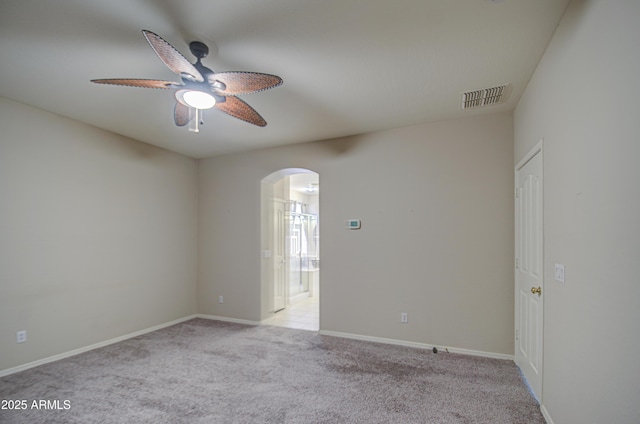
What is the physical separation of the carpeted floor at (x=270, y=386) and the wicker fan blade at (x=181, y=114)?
2364 millimetres

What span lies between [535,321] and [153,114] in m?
4.18

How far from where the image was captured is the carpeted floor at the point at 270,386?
7.58 feet

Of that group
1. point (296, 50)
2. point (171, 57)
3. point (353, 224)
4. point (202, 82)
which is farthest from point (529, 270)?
point (171, 57)

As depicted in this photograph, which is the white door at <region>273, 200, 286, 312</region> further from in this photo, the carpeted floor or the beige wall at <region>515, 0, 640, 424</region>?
the beige wall at <region>515, 0, 640, 424</region>

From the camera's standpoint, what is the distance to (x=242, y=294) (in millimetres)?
4836

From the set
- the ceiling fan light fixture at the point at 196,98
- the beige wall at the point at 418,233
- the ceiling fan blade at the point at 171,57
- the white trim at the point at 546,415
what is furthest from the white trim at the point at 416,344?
the ceiling fan blade at the point at 171,57

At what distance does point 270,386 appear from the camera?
108 inches

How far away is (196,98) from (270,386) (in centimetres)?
248

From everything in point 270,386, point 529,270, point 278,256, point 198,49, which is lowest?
point 270,386

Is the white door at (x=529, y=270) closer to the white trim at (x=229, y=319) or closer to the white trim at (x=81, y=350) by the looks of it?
the white trim at (x=229, y=319)

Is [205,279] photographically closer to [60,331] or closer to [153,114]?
[60,331]

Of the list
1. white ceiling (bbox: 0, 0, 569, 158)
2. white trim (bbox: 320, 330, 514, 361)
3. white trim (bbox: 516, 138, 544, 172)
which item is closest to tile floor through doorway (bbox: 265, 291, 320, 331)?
white trim (bbox: 320, 330, 514, 361)

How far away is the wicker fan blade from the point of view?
8.34ft

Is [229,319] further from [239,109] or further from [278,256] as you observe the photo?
[239,109]
